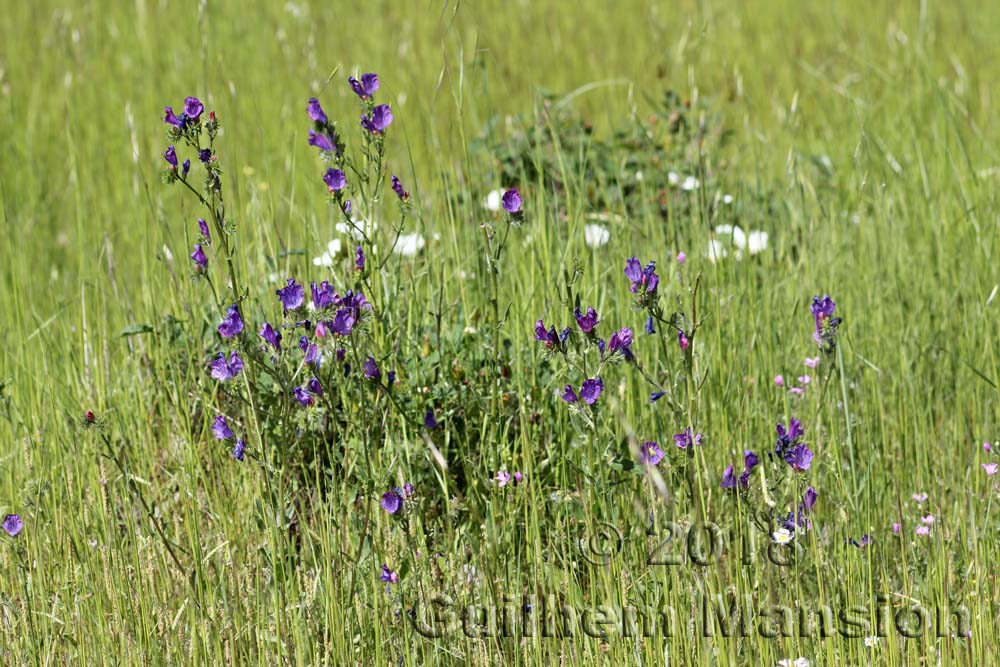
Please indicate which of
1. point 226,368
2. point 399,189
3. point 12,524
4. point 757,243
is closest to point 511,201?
point 399,189

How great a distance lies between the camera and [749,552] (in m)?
1.91

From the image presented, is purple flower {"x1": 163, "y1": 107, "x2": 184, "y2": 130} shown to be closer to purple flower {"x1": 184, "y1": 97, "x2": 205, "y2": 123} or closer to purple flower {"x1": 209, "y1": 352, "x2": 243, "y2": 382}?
purple flower {"x1": 184, "y1": 97, "x2": 205, "y2": 123}

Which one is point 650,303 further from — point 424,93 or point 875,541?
point 424,93

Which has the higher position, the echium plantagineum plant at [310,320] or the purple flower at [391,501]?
the echium plantagineum plant at [310,320]

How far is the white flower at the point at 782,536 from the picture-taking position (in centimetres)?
178

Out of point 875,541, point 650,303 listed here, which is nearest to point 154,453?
point 650,303

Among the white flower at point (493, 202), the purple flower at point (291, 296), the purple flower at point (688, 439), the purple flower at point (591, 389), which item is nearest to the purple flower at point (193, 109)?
the purple flower at point (291, 296)

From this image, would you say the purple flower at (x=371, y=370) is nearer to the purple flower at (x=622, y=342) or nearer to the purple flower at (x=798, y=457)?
the purple flower at (x=622, y=342)

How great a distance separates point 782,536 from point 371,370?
2.42ft

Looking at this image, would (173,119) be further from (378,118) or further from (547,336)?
(547,336)

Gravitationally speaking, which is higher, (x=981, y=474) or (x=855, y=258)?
(x=855, y=258)

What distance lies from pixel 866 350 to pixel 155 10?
5.28 metres

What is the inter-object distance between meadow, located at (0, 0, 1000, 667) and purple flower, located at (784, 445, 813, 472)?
0.02 metres

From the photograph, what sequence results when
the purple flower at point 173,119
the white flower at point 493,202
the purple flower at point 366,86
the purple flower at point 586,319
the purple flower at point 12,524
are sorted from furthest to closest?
the white flower at point 493,202 → the purple flower at point 12,524 → the purple flower at point 366,86 → the purple flower at point 173,119 → the purple flower at point 586,319
